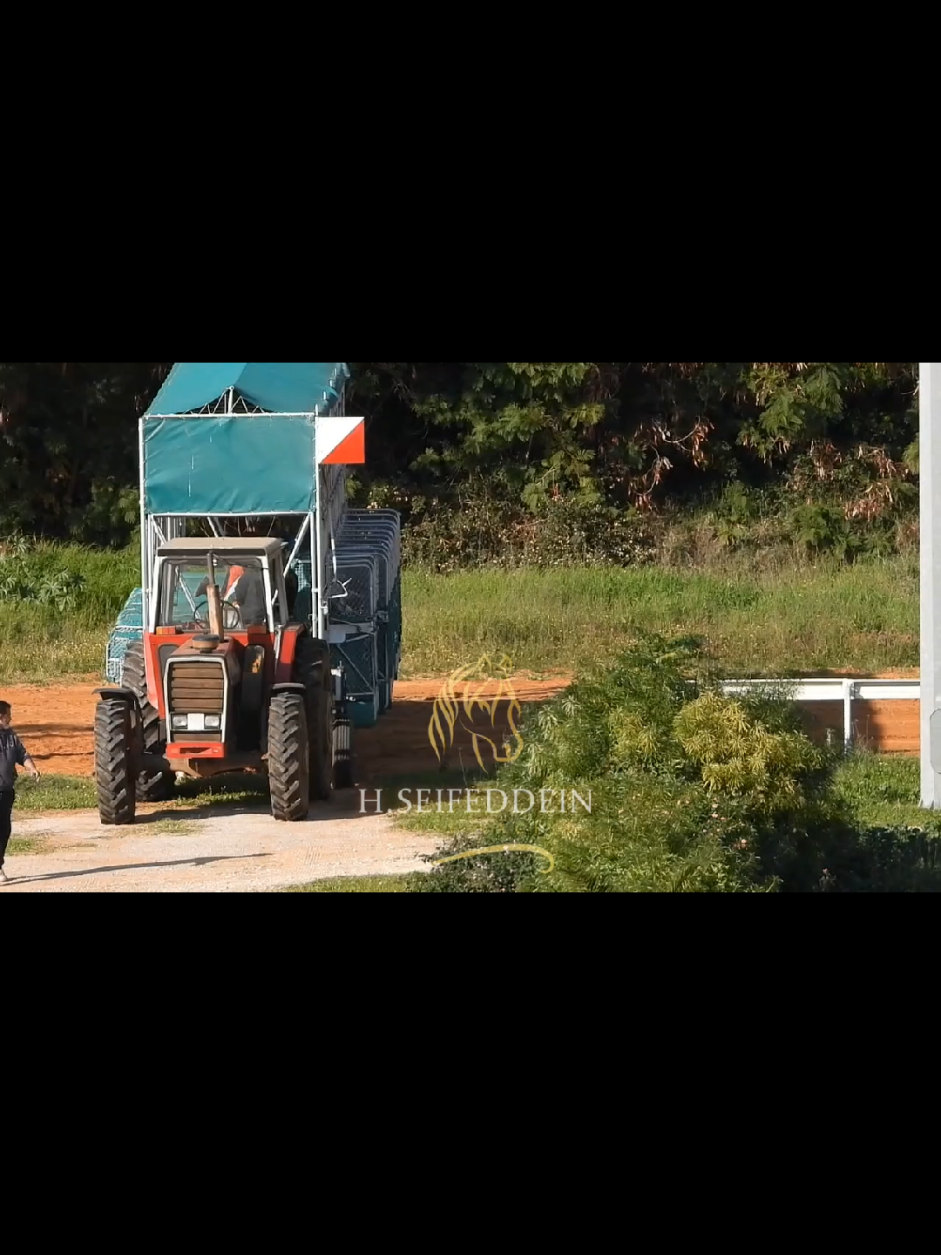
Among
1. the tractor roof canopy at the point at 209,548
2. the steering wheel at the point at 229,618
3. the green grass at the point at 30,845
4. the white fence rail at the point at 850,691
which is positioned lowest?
the green grass at the point at 30,845

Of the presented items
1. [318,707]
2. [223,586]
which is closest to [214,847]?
[318,707]

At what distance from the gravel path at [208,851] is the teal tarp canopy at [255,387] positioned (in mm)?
3071

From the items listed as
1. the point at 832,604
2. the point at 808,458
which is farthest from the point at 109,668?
the point at 808,458

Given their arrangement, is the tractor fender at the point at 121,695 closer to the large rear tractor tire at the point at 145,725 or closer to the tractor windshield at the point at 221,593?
the large rear tractor tire at the point at 145,725

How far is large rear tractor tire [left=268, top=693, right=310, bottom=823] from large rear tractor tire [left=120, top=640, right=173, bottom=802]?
90 cm

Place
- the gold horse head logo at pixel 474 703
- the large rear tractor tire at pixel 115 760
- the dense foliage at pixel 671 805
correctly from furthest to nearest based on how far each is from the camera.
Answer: the gold horse head logo at pixel 474 703
the large rear tractor tire at pixel 115 760
the dense foliage at pixel 671 805

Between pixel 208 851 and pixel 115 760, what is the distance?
1.02 m

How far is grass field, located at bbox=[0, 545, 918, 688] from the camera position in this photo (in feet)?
63.0

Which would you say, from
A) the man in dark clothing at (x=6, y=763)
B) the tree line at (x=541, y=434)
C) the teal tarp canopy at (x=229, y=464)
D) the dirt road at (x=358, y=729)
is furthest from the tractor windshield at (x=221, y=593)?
the tree line at (x=541, y=434)

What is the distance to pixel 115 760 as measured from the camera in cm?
1195

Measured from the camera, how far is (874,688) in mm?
14180

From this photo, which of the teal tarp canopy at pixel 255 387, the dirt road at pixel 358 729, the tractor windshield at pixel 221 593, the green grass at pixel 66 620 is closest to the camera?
the tractor windshield at pixel 221 593

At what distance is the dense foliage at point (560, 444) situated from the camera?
2467 cm

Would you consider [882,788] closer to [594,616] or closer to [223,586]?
[223,586]
